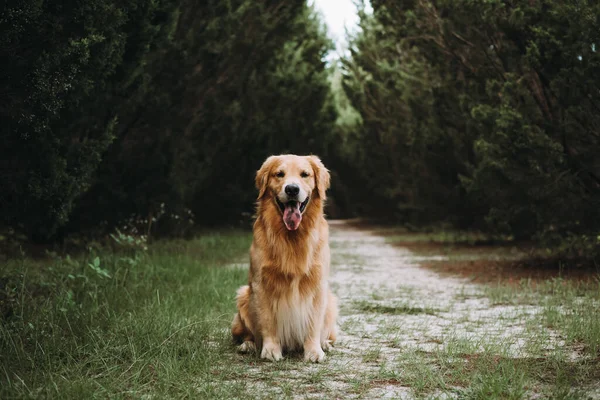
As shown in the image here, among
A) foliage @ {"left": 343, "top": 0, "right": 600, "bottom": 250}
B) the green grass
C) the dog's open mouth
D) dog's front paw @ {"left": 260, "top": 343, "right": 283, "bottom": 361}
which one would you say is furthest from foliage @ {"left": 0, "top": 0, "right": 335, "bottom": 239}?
foliage @ {"left": 343, "top": 0, "right": 600, "bottom": 250}

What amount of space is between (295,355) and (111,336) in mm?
1307

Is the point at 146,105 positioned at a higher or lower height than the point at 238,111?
lower

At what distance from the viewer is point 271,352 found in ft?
14.1

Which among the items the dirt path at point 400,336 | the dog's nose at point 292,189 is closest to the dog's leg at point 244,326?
the dirt path at point 400,336

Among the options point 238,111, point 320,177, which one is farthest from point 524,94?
point 238,111

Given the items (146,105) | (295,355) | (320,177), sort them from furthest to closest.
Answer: (146,105)
(320,177)
(295,355)

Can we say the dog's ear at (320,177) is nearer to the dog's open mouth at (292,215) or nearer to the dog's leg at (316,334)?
the dog's open mouth at (292,215)

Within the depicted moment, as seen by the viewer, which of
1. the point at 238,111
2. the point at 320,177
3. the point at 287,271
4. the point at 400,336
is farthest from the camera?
the point at 238,111

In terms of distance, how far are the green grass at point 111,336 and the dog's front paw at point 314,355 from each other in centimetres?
61

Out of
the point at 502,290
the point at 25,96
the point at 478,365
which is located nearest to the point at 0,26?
the point at 25,96

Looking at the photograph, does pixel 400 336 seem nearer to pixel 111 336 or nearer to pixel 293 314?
pixel 293 314

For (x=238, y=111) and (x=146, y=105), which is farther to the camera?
(x=238, y=111)

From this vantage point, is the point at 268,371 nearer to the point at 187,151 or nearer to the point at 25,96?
the point at 25,96

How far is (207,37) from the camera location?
1215cm
